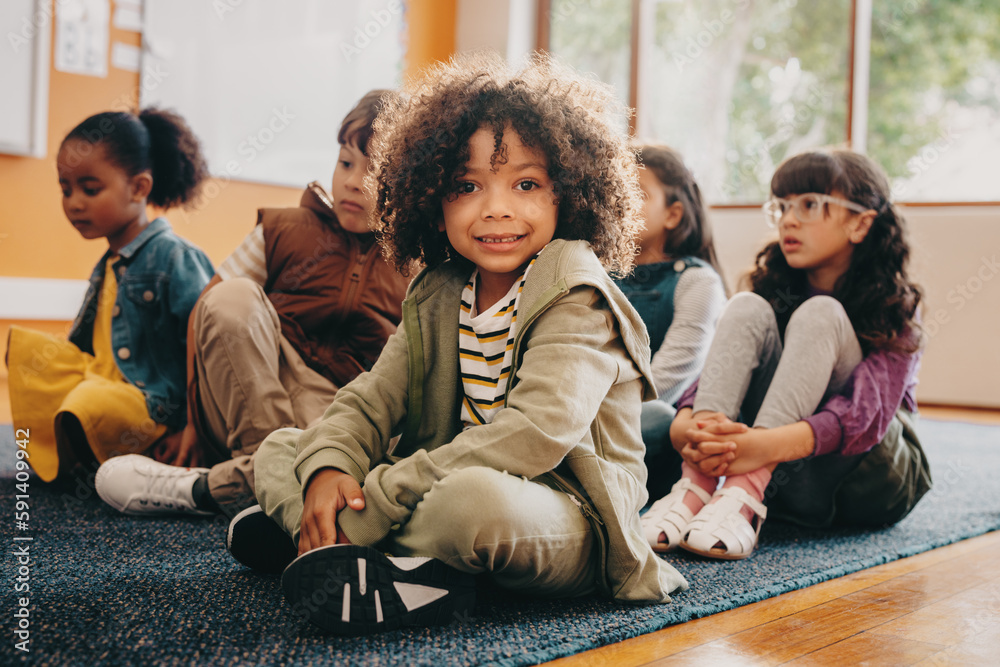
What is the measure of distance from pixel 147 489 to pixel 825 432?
36.3 inches

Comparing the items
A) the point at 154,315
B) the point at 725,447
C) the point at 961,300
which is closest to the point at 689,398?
the point at 725,447

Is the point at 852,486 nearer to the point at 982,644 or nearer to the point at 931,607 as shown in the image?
the point at 931,607

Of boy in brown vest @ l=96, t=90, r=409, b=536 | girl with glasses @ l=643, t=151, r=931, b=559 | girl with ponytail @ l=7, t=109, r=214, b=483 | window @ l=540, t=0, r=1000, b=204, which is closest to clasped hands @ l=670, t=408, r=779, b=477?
girl with glasses @ l=643, t=151, r=931, b=559

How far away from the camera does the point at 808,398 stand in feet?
3.71

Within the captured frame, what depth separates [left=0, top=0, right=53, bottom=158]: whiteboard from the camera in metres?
2.63

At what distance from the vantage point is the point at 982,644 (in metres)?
0.71

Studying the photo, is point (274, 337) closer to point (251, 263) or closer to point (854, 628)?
point (251, 263)

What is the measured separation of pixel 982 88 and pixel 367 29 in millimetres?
2526

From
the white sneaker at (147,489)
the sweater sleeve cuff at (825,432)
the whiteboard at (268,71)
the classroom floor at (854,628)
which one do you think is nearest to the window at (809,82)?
the whiteboard at (268,71)

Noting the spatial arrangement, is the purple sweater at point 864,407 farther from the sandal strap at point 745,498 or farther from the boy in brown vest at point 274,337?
the boy in brown vest at point 274,337

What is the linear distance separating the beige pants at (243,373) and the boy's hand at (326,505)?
41cm

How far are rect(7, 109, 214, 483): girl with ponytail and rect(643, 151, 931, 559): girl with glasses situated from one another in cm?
84

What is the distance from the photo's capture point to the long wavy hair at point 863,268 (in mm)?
1215

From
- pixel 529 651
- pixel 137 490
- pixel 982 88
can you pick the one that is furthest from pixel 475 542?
pixel 982 88
